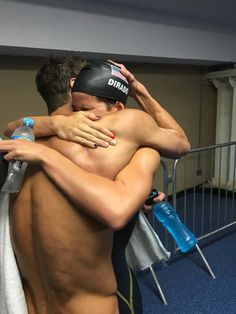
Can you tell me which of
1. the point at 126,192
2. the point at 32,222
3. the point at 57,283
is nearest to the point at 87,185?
the point at 126,192

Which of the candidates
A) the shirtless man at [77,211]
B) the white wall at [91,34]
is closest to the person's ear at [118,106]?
the shirtless man at [77,211]

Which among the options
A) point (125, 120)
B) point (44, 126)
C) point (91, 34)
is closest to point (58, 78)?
point (44, 126)

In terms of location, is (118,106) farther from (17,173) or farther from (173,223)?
(173,223)

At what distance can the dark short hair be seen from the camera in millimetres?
1067

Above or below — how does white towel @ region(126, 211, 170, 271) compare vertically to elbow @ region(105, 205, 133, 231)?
below

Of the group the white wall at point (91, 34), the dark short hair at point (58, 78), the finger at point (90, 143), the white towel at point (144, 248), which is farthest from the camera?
the white wall at point (91, 34)

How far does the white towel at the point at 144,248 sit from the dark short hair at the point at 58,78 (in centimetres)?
53

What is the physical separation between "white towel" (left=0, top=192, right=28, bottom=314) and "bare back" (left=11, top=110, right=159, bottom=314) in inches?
0.9

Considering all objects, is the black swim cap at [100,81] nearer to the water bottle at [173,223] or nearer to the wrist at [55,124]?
the wrist at [55,124]

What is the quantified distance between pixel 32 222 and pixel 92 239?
0.56 ft

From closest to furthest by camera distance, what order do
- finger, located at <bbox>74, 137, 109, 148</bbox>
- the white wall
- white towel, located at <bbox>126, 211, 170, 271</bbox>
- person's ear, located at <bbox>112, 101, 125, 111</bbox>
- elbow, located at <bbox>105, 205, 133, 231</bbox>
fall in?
elbow, located at <bbox>105, 205, 133, 231</bbox> < finger, located at <bbox>74, 137, 109, 148</bbox> < person's ear, located at <bbox>112, 101, 125, 111</bbox> < white towel, located at <bbox>126, 211, 170, 271</bbox> < the white wall

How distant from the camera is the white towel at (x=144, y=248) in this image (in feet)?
4.03

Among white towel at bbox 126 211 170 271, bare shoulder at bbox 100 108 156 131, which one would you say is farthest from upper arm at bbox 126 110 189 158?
white towel at bbox 126 211 170 271

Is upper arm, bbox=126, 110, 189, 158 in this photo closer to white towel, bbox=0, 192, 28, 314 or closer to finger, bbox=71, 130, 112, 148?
finger, bbox=71, 130, 112, 148
